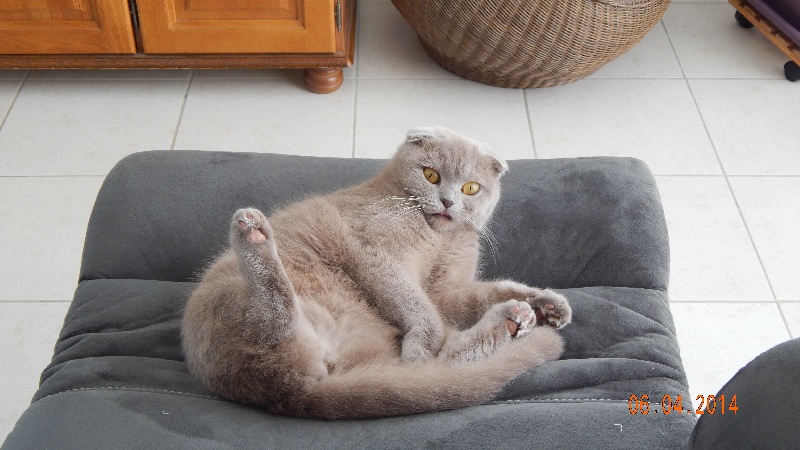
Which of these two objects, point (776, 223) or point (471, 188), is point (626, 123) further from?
point (471, 188)

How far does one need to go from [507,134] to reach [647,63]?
728 mm

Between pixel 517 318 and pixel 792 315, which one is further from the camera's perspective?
pixel 792 315

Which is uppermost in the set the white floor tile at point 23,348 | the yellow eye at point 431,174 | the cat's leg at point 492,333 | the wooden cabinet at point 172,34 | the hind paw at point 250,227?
the hind paw at point 250,227

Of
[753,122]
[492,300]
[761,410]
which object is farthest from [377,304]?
[753,122]

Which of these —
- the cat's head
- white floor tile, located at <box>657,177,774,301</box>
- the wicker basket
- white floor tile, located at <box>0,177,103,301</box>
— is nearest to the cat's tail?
the cat's head

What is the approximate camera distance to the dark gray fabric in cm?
95

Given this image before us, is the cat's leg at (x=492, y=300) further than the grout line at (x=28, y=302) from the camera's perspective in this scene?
No

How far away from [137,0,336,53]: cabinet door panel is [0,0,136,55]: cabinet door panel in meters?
0.08

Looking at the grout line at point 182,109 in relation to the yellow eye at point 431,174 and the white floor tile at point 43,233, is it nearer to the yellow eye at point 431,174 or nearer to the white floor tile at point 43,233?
the white floor tile at point 43,233

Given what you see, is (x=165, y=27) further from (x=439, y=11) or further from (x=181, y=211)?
(x=181, y=211)

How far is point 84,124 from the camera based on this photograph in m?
2.72

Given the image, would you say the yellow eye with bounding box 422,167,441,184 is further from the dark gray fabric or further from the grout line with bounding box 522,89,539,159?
the grout line with bounding box 522,89,539,159

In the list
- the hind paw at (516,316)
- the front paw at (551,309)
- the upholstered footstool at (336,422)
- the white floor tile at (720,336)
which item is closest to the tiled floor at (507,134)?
the white floor tile at (720,336)

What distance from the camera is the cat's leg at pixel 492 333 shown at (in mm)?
1388
